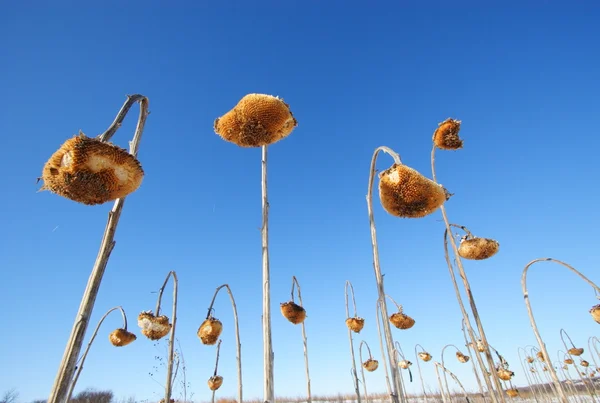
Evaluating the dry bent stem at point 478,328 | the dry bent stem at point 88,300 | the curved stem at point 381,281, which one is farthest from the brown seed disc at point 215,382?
the dry bent stem at point 88,300

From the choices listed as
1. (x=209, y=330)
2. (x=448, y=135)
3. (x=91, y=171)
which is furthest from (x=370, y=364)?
(x=91, y=171)

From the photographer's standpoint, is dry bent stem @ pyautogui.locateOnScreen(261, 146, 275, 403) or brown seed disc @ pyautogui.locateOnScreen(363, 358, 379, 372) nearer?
dry bent stem @ pyautogui.locateOnScreen(261, 146, 275, 403)

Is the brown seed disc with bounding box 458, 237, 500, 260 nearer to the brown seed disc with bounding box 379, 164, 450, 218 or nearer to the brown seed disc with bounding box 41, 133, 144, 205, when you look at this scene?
the brown seed disc with bounding box 379, 164, 450, 218

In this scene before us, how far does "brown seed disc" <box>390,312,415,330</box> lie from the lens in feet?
24.5

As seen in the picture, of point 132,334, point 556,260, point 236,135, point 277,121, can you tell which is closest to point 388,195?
point 277,121

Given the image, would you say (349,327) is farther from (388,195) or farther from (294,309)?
(388,195)

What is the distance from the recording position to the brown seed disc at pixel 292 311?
6.18 m

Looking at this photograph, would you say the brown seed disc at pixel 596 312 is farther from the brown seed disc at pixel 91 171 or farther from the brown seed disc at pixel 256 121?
the brown seed disc at pixel 91 171

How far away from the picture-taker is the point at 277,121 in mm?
3104

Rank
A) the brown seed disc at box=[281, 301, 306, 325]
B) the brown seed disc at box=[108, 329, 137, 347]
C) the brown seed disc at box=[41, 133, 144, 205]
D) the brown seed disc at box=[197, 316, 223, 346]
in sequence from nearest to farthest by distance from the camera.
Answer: the brown seed disc at box=[41, 133, 144, 205]
the brown seed disc at box=[197, 316, 223, 346]
the brown seed disc at box=[281, 301, 306, 325]
the brown seed disc at box=[108, 329, 137, 347]

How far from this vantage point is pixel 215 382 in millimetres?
9836

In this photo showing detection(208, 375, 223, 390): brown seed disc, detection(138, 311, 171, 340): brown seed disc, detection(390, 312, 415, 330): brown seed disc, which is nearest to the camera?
detection(138, 311, 171, 340): brown seed disc

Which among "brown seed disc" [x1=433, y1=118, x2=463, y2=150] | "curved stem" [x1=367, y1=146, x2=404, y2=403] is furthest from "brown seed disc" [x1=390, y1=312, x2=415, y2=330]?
"curved stem" [x1=367, y1=146, x2=404, y2=403]

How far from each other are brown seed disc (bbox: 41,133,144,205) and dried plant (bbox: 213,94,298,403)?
4.55ft
